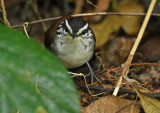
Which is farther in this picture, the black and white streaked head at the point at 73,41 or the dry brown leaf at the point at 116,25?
the dry brown leaf at the point at 116,25

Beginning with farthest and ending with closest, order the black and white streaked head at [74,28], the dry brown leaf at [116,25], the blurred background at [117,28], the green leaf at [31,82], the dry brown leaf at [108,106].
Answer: the dry brown leaf at [116,25] < the blurred background at [117,28] < the black and white streaked head at [74,28] < the dry brown leaf at [108,106] < the green leaf at [31,82]

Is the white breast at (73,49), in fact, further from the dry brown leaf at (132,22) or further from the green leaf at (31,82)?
the green leaf at (31,82)

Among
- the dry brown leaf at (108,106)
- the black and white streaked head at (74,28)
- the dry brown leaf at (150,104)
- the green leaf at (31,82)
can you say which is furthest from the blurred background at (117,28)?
the green leaf at (31,82)

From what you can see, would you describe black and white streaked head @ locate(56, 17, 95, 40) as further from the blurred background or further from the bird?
the blurred background

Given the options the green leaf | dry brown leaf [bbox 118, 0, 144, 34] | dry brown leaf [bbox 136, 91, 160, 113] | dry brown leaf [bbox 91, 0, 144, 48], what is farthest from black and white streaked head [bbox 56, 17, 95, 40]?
the green leaf

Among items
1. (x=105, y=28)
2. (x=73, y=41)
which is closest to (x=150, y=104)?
(x=73, y=41)

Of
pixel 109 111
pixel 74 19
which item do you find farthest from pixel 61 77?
pixel 74 19

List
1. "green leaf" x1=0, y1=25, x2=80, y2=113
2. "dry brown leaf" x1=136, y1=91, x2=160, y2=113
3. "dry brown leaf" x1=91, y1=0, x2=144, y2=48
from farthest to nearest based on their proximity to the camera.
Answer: "dry brown leaf" x1=91, y1=0, x2=144, y2=48, "dry brown leaf" x1=136, y1=91, x2=160, y2=113, "green leaf" x1=0, y1=25, x2=80, y2=113
